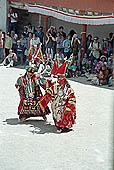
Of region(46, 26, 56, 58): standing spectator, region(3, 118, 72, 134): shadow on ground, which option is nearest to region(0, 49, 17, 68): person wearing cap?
region(46, 26, 56, 58): standing spectator

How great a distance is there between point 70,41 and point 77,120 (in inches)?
298

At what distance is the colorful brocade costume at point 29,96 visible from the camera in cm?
1087

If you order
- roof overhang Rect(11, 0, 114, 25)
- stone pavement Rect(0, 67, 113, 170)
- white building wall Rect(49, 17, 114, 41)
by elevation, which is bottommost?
stone pavement Rect(0, 67, 113, 170)

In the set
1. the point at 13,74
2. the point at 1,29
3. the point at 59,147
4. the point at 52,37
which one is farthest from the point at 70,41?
the point at 59,147

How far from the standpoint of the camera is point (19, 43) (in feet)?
67.1

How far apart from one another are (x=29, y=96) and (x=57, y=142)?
173 centimetres

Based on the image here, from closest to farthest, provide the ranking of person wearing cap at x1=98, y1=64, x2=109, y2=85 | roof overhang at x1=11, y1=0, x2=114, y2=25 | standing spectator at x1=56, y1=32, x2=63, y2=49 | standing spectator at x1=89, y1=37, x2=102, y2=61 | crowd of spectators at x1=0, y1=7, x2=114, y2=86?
person wearing cap at x1=98, y1=64, x2=109, y2=85
crowd of spectators at x1=0, y1=7, x2=114, y2=86
roof overhang at x1=11, y1=0, x2=114, y2=25
standing spectator at x1=89, y1=37, x2=102, y2=61
standing spectator at x1=56, y1=32, x2=63, y2=49

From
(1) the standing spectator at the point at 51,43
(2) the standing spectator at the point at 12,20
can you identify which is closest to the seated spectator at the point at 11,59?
(1) the standing spectator at the point at 51,43

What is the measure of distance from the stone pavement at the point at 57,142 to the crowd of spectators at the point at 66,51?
3500 millimetres

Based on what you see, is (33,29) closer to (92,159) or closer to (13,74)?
(13,74)

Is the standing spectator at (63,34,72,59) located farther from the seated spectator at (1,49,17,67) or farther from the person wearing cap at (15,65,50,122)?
the person wearing cap at (15,65,50,122)

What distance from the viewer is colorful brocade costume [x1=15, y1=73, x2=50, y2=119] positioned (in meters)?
10.9

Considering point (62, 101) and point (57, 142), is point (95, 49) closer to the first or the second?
point (62, 101)

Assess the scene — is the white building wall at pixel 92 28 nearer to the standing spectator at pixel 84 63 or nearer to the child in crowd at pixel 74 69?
the standing spectator at pixel 84 63
